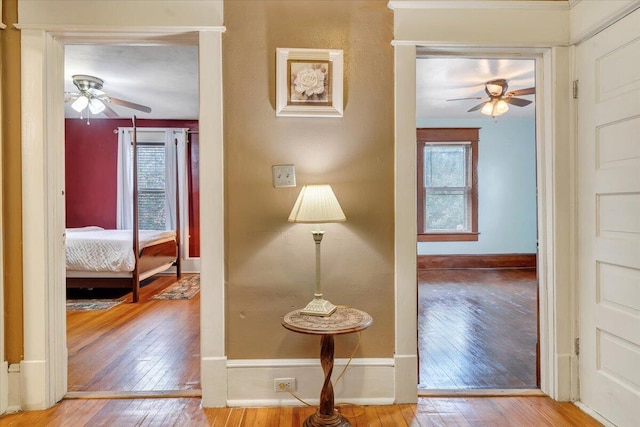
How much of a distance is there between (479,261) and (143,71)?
18.6 feet

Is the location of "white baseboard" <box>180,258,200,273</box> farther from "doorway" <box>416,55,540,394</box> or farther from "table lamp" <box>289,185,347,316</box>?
"table lamp" <box>289,185,347,316</box>

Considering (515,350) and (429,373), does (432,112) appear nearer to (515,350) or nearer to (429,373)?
(515,350)

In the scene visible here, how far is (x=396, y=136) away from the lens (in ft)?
6.81

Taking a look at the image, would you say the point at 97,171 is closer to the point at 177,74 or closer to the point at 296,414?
the point at 177,74

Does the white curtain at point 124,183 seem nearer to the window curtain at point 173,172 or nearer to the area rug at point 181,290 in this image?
the window curtain at point 173,172

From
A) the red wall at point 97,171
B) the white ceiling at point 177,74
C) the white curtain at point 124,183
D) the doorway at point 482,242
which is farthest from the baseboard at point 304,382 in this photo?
the white curtain at point 124,183

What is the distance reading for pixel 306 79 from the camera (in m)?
2.05

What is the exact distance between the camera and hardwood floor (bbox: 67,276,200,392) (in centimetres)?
235

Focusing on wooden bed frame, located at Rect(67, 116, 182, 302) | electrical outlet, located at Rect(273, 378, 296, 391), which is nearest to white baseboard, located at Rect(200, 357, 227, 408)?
electrical outlet, located at Rect(273, 378, 296, 391)

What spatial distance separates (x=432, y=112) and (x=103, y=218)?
5.66 meters

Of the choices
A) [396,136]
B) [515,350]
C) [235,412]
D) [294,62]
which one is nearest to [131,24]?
[294,62]

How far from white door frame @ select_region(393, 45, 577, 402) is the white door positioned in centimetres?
7

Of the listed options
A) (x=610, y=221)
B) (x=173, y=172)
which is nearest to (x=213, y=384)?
(x=610, y=221)

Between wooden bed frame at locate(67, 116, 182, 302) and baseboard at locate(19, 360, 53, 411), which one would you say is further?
wooden bed frame at locate(67, 116, 182, 302)
